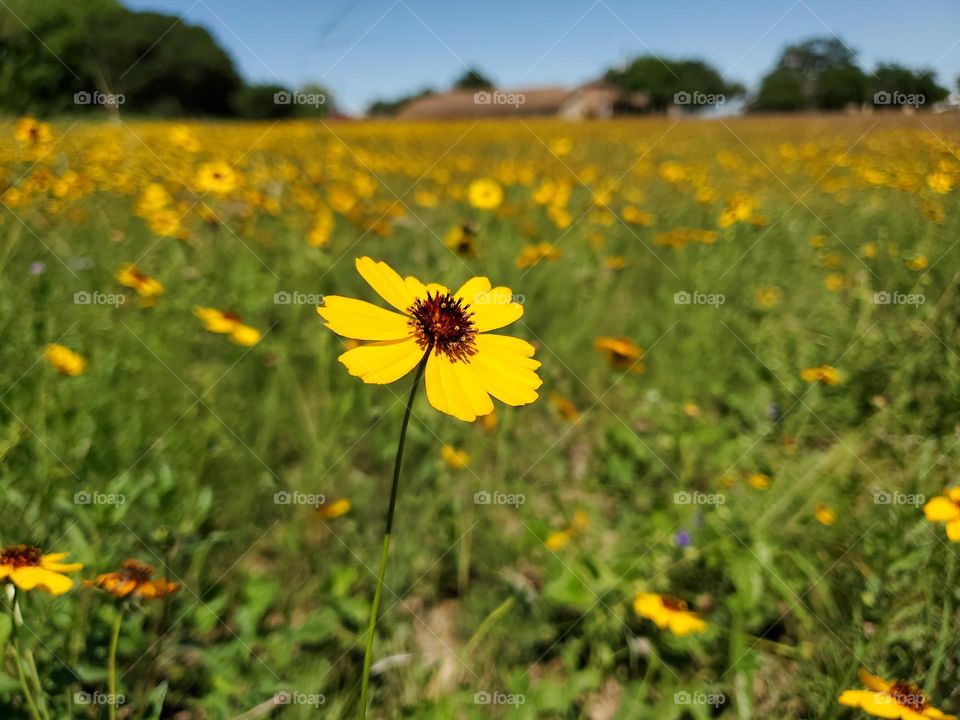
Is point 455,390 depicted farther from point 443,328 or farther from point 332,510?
point 332,510

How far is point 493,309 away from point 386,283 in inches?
5.9

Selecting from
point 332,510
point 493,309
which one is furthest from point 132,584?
point 493,309

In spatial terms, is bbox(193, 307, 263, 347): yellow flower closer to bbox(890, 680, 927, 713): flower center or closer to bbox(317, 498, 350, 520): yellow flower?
bbox(317, 498, 350, 520): yellow flower

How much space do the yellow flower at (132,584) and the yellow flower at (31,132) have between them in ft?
4.34

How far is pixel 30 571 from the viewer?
725 millimetres

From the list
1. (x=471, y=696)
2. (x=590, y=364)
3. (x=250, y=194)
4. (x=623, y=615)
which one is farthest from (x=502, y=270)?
(x=471, y=696)

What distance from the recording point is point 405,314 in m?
0.76

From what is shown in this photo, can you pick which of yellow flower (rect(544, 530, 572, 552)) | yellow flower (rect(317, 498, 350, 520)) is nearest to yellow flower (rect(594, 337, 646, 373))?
Answer: yellow flower (rect(544, 530, 572, 552))

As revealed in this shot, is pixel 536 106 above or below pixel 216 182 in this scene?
above

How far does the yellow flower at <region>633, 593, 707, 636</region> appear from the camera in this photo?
3.57 feet

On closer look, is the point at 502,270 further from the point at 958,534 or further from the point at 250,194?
the point at 958,534

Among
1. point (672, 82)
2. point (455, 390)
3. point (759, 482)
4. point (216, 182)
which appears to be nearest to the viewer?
point (455, 390)

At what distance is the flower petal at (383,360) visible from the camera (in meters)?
0.63

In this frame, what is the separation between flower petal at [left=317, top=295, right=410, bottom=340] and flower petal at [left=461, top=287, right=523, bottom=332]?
10 centimetres
